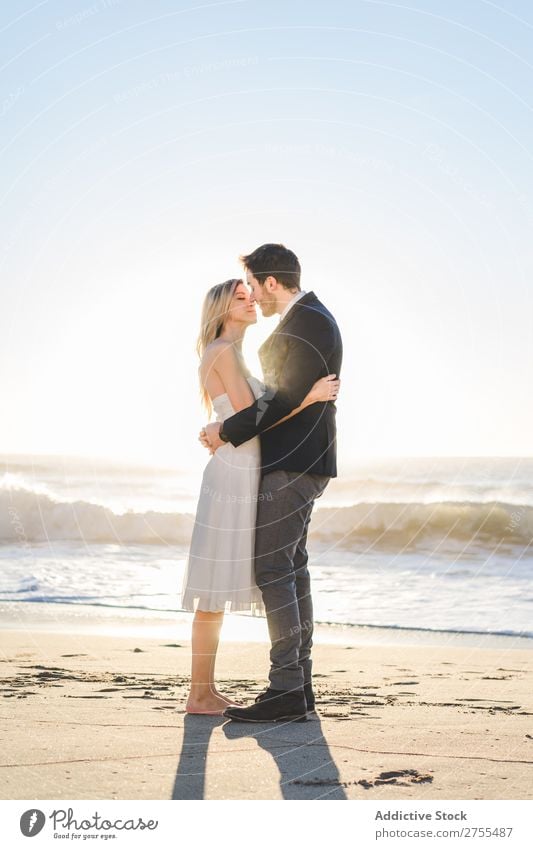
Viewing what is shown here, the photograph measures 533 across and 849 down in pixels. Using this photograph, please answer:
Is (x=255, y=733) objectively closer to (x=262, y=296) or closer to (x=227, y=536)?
(x=227, y=536)

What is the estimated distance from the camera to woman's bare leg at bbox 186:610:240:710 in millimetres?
5219

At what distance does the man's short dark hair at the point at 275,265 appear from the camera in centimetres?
527

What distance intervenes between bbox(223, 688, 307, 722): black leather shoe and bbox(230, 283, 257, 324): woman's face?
6.41 feet

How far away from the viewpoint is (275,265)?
5.27 metres

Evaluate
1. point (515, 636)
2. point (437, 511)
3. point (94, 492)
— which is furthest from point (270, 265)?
point (94, 492)

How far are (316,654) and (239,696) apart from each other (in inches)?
77.9
